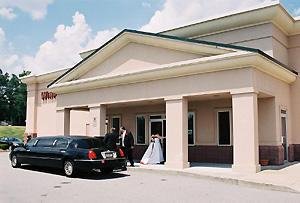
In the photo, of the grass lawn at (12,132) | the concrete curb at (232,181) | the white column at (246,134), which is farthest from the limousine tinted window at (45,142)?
the grass lawn at (12,132)

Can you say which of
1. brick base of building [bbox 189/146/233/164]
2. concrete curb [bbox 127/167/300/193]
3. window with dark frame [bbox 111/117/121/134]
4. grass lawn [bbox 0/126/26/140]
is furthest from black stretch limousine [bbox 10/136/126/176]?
grass lawn [bbox 0/126/26/140]

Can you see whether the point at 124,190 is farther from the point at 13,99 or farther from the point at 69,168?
the point at 13,99

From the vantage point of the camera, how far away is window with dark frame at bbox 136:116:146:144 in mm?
18328

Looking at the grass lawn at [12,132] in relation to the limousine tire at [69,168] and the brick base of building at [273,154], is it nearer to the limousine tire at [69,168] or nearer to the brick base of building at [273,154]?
the limousine tire at [69,168]

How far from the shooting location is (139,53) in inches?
615

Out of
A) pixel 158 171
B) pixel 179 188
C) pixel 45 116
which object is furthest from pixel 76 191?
pixel 45 116

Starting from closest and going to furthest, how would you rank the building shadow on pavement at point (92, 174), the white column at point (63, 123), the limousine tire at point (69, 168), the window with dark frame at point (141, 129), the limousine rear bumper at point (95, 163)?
the limousine rear bumper at point (95, 163) → the limousine tire at point (69, 168) → the building shadow on pavement at point (92, 174) → the window with dark frame at point (141, 129) → the white column at point (63, 123)

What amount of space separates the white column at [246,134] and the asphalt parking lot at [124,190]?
1822mm

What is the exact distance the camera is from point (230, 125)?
49.3ft

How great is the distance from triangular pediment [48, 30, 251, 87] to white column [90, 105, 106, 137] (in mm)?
1833

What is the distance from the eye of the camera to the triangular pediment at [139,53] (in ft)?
44.0

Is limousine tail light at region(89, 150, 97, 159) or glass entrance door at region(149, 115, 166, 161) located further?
glass entrance door at region(149, 115, 166, 161)

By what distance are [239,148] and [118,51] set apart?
7.93 meters

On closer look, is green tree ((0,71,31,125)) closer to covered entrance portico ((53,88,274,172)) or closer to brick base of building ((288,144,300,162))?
covered entrance portico ((53,88,274,172))
